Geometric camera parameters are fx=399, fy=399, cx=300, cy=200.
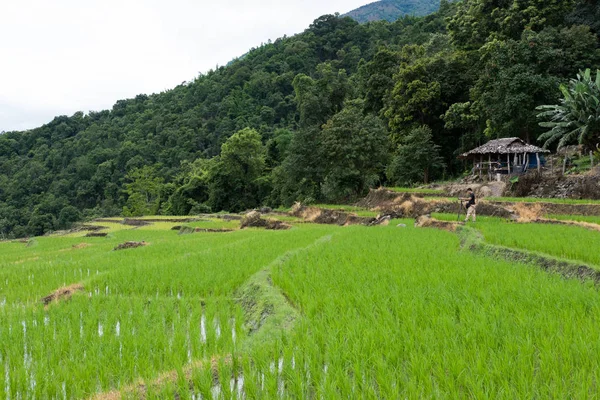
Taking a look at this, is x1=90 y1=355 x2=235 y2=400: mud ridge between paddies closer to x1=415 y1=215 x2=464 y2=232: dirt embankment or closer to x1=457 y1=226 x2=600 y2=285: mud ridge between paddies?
x1=457 y1=226 x2=600 y2=285: mud ridge between paddies

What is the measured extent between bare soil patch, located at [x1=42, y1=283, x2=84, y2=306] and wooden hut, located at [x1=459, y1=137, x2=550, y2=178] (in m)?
19.7

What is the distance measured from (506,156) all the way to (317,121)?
1191 cm

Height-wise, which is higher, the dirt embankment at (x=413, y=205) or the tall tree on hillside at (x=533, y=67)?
the tall tree on hillside at (x=533, y=67)

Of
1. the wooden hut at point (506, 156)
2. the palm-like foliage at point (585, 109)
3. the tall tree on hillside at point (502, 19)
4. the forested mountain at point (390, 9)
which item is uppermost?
the forested mountain at point (390, 9)

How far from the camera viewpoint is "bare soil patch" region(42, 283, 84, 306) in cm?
531

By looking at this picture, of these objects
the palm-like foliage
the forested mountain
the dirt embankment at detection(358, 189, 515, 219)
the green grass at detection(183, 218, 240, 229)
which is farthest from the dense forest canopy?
the forested mountain

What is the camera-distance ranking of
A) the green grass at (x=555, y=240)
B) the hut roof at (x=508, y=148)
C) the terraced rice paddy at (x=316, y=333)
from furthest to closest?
the hut roof at (x=508, y=148)
the green grass at (x=555, y=240)
the terraced rice paddy at (x=316, y=333)

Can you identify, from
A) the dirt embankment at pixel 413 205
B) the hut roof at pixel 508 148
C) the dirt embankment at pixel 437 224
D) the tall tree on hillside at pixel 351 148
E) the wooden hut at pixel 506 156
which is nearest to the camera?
the dirt embankment at pixel 437 224

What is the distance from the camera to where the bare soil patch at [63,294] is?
5.31 metres

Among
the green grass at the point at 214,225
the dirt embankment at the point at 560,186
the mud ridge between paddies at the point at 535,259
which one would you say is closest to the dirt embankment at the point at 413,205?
the dirt embankment at the point at 560,186

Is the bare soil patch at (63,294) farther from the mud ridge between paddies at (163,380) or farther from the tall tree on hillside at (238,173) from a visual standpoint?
the tall tree on hillside at (238,173)

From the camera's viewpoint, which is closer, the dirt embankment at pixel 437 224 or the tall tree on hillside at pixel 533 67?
the dirt embankment at pixel 437 224

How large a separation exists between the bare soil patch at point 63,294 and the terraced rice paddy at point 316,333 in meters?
0.07

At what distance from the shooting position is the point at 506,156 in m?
21.6
